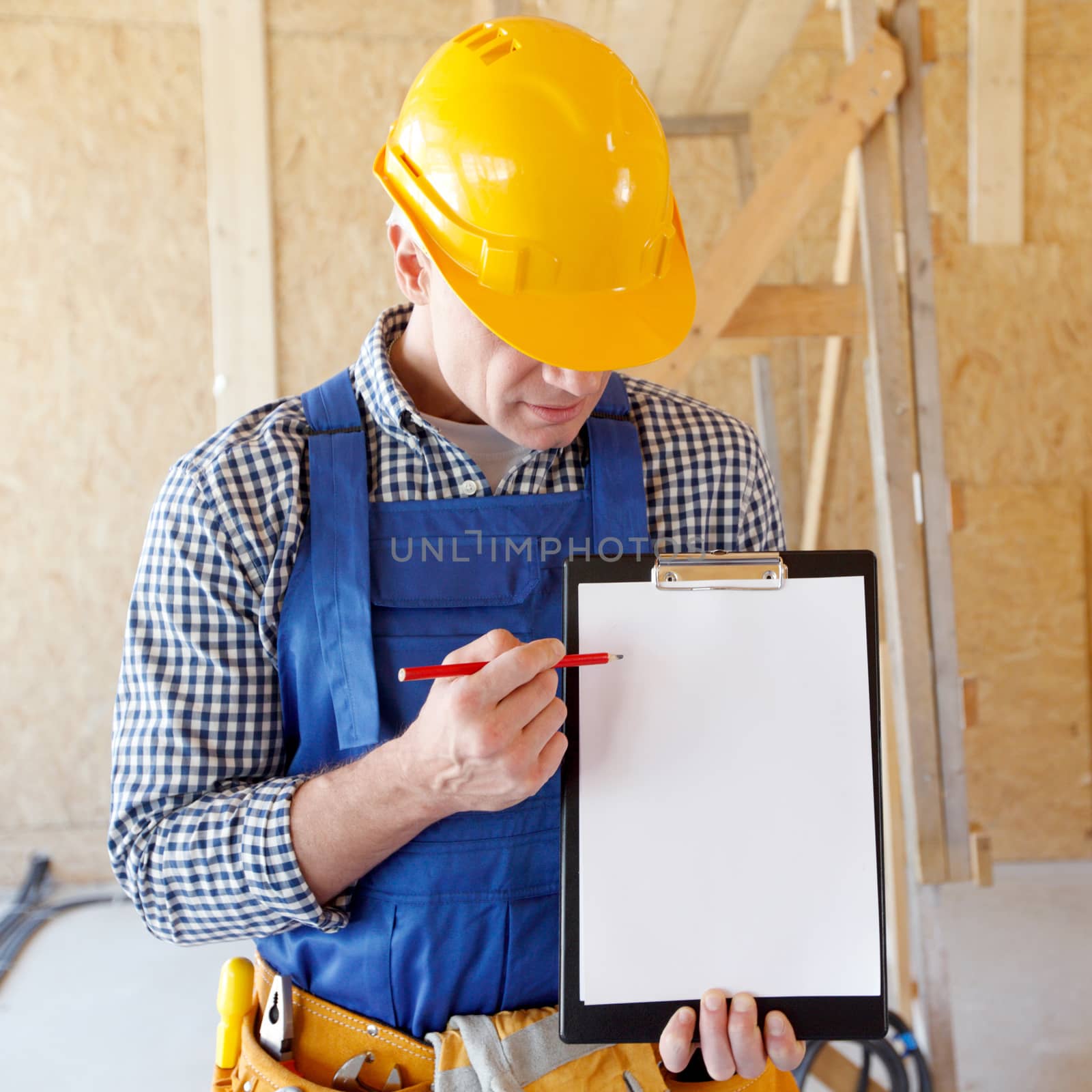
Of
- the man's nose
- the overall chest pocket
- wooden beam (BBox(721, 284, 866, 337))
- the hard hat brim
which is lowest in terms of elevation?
the overall chest pocket

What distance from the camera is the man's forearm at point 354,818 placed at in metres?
0.94

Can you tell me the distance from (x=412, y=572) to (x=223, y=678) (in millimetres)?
225

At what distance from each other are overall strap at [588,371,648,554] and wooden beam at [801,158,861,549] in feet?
5.44

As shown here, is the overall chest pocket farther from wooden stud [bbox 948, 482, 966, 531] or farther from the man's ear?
wooden stud [bbox 948, 482, 966, 531]

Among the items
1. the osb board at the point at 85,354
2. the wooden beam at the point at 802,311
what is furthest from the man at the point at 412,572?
the osb board at the point at 85,354

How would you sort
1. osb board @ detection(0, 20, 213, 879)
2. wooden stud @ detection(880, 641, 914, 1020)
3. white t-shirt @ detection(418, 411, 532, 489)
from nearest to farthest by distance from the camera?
white t-shirt @ detection(418, 411, 532, 489)
wooden stud @ detection(880, 641, 914, 1020)
osb board @ detection(0, 20, 213, 879)

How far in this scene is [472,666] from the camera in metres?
0.87

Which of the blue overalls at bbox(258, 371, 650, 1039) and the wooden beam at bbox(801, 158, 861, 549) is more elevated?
the wooden beam at bbox(801, 158, 861, 549)

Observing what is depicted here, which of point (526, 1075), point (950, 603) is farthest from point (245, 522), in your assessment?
point (950, 603)

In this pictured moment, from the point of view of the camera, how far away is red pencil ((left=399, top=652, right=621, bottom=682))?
0.84 metres

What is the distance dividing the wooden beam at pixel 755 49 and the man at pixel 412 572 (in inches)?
58.5

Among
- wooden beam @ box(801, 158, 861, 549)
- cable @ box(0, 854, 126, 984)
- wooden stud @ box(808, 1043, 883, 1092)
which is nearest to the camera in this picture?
wooden stud @ box(808, 1043, 883, 1092)

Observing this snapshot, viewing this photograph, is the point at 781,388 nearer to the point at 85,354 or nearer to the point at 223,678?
the point at 85,354

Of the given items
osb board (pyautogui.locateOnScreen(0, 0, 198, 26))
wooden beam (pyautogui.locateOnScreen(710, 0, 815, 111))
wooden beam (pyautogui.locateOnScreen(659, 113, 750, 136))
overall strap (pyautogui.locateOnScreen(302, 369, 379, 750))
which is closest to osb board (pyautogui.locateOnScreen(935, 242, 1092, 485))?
wooden beam (pyautogui.locateOnScreen(659, 113, 750, 136))
